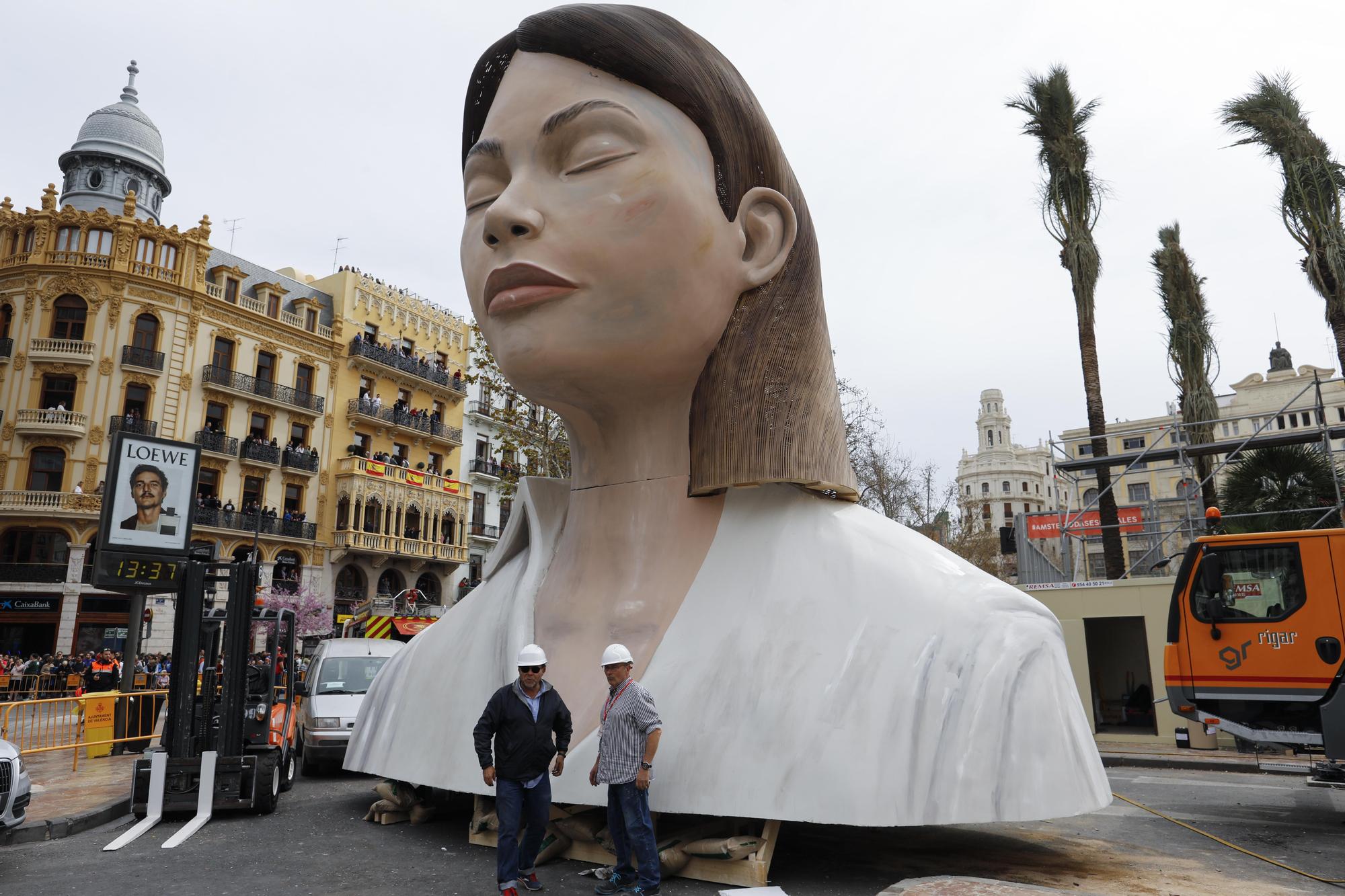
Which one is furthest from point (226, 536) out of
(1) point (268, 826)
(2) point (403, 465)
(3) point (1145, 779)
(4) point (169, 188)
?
(3) point (1145, 779)

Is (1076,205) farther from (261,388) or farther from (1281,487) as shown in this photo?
(261,388)

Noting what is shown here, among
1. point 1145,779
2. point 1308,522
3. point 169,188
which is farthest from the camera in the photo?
point 169,188

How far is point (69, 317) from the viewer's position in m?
27.8

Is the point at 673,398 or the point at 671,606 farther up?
the point at 673,398

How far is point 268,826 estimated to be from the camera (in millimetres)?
6719

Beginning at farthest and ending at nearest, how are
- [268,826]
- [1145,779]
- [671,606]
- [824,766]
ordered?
1. [1145,779]
2. [268,826]
3. [671,606]
4. [824,766]

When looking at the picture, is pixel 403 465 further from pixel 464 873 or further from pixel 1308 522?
pixel 464 873

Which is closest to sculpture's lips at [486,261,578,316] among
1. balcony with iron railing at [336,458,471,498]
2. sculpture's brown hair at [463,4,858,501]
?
sculpture's brown hair at [463,4,858,501]

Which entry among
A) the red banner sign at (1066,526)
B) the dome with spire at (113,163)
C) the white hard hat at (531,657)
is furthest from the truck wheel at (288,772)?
the dome with spire at (113,163)

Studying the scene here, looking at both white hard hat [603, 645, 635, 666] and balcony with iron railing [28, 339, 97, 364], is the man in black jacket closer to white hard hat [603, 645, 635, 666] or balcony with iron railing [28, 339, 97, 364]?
white hard hat [603, 645, 635, 666]

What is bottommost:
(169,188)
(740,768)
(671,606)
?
(740,768)

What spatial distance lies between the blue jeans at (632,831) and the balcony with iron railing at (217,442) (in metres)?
27.8

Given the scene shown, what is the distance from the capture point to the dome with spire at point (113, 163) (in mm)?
31359

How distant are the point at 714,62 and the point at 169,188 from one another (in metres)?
34.6
